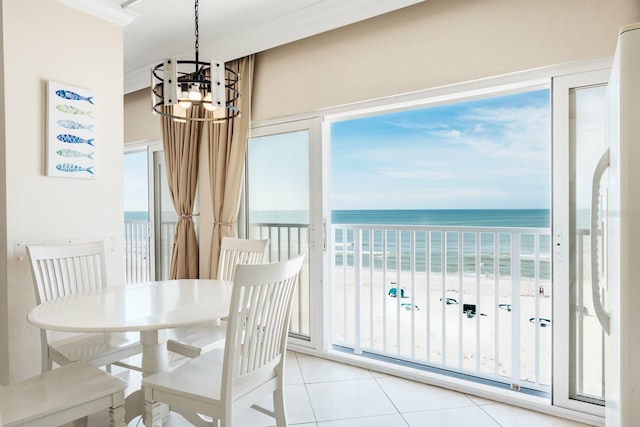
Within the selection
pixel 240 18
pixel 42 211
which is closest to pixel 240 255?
pixel 42 211

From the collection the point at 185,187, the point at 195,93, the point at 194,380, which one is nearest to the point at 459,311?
the point at 194,380

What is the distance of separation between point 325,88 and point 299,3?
0.63 meters

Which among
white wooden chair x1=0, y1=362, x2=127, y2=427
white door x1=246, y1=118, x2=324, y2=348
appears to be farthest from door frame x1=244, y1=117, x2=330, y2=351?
white wooden chair x1=0, y1=362, x2=127, y2=427

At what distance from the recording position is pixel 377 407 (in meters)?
2.30

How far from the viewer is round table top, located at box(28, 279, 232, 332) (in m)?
1.45

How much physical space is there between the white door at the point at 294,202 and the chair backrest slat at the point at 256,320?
142cm

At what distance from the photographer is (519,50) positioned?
2.23m

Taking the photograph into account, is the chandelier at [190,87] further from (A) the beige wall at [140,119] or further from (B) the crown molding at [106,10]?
(A) the beige wall at [140,119]

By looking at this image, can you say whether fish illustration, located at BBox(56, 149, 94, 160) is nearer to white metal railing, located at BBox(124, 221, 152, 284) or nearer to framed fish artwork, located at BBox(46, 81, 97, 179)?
framed fish artwork, located at BBox(46, 81, 97, 179)

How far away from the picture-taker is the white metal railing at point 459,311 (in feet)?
8.31

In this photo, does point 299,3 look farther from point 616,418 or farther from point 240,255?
point 616,418

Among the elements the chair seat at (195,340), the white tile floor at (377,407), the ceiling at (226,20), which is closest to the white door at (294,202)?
the white tile floor at (377,407)

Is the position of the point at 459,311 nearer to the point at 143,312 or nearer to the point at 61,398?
the point at 143,312

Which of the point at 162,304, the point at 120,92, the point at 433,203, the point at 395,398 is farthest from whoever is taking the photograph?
the point at 433,203
